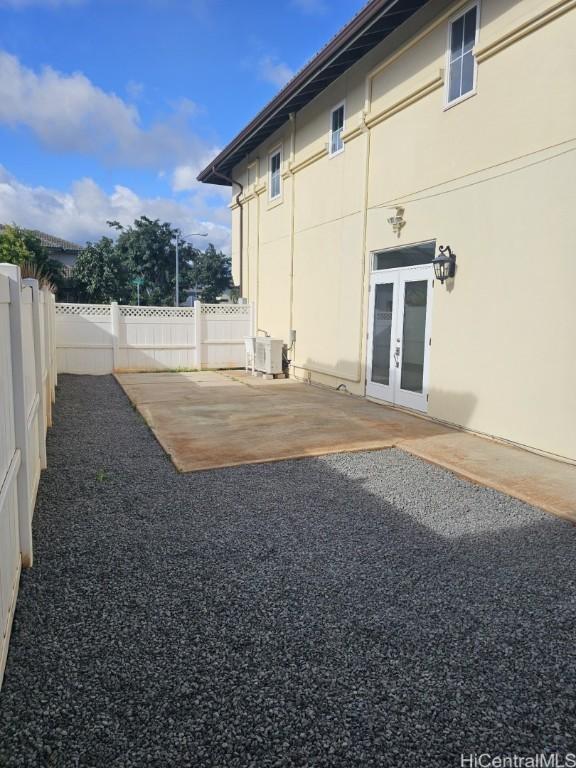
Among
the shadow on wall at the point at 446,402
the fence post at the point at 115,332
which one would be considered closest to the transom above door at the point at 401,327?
the shadow on wall at the point at 446,402

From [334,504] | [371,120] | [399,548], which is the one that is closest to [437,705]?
[399,548]

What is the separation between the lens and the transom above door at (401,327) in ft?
23.3

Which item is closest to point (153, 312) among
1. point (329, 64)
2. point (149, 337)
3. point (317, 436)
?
point (149, 337)

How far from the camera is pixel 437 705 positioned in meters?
1.85

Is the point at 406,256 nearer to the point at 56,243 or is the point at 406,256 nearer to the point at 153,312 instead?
the point at 153,312

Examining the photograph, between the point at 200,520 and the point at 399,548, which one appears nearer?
the point at 399,548

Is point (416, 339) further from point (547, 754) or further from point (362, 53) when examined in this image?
point (547, 754)

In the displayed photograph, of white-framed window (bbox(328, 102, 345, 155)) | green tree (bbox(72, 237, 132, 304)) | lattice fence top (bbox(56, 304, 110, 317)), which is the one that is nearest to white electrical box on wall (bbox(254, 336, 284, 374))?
lattice fence top (bbox(56, 304, 110, 317))

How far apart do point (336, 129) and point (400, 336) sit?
4610mm

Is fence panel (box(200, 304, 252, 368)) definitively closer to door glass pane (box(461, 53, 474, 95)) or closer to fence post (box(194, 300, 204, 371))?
fence post (box(194, 300, 204, 371))

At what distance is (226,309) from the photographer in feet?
43.9

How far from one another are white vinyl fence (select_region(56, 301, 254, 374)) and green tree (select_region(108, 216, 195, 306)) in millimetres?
17766

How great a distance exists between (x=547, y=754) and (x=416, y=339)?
238 inches

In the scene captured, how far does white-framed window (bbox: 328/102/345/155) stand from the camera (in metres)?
9.25
